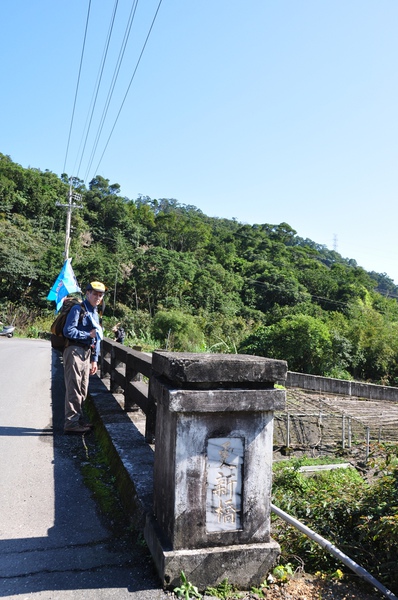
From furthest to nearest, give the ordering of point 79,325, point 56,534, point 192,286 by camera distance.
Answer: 1. point 192,286
2. point 79,325
3. point 56,534

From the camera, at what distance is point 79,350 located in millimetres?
4832

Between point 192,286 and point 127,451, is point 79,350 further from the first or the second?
point 192,286

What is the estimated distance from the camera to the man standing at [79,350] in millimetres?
4766

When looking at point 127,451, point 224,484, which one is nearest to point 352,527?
point 224,484

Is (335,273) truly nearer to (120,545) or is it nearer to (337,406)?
(337,406)

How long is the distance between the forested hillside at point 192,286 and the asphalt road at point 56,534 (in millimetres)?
20957

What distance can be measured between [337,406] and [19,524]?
19.9 metres

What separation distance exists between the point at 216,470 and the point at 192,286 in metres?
44.4

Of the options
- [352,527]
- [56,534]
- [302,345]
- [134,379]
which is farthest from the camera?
[302,345]

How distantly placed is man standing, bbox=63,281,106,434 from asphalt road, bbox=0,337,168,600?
0.26m

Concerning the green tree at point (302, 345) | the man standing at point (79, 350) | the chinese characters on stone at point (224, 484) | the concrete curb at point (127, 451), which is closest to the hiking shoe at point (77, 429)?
the man standing at point (79, 350)

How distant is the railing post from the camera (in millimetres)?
2258

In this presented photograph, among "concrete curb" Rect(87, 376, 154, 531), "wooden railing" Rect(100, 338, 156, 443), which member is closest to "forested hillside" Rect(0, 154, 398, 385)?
"wooden railing" Rect(100, 338, 156, 443)

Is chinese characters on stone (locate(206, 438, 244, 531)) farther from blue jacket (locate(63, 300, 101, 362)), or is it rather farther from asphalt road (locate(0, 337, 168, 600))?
blue jacket (locate(63, 300, 101, 362))
